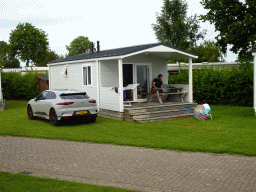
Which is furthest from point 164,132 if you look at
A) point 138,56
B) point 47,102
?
point 138,56

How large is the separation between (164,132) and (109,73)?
6.41m

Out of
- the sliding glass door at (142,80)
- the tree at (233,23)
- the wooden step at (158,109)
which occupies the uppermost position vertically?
the tree at (233,23)

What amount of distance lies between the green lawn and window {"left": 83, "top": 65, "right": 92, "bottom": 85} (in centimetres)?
309

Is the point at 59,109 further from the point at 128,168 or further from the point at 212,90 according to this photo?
the point at 212,90

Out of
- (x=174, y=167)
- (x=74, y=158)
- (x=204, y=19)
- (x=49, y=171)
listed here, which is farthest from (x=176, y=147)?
(x=204, y=19)

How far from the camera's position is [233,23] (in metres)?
19.8

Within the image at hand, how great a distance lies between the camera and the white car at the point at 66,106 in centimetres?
1233

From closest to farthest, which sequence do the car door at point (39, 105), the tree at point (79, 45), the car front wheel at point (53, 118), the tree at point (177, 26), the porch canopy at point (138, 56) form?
the car front wheel at point (53, 118) < the car door at point (39, 105) < the porch canopy at point (138, 56) < the tree at point (177, 26) < the tree at point (79, 45)

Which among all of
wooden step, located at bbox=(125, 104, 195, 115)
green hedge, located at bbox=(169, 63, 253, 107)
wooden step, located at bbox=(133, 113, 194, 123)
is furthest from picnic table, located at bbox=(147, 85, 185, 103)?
green hedge, located at bbox=(169, 63, 253, 107)

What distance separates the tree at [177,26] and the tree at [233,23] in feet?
22.6

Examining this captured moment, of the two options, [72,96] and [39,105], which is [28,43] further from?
[72,96]

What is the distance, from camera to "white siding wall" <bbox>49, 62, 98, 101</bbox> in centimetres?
1620

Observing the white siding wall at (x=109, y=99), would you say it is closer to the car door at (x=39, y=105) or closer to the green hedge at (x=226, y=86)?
the car door at (x=39, y=105)

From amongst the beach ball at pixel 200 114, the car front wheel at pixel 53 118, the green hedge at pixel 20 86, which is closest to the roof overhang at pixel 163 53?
the beach ball at pixel 200 114
